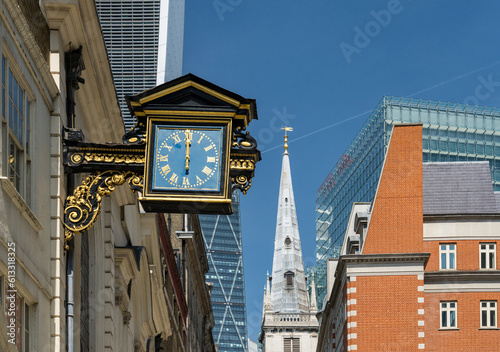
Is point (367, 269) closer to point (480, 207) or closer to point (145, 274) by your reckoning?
point (480, 207)

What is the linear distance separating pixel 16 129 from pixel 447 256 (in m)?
48.3

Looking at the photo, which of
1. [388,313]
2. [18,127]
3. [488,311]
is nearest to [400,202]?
[388,313]

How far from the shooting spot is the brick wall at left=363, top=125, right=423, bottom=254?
60062 mm

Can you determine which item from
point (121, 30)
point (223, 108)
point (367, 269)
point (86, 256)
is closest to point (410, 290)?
point (367, 269)

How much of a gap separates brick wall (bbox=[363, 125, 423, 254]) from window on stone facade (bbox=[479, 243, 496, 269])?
297cm

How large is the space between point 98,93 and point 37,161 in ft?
18.4

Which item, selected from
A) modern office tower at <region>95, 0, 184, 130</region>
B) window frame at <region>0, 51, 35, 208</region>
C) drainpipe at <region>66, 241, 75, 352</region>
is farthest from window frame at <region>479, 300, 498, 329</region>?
window frame at <region>0, 51, 35, 208</region>

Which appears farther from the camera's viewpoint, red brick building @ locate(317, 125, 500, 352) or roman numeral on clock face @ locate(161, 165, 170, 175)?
red brick building @ locate(317, 125, 500, 352)

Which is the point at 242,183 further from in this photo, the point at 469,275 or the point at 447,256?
the point at 447,256

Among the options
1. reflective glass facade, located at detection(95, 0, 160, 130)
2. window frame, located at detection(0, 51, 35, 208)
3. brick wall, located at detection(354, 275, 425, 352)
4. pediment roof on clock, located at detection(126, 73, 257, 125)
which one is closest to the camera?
window frame, located at detection(0, 51, 35, 208)

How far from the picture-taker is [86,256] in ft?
66.4

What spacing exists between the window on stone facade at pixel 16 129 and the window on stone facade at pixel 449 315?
154 ft

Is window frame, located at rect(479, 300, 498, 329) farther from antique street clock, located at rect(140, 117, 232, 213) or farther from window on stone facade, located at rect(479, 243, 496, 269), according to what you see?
antique street clock, located at rect(140, 117, 232, 213)

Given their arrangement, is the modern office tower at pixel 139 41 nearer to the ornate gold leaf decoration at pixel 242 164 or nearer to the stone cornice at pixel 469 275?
the stone cornice at pixel 469 275
